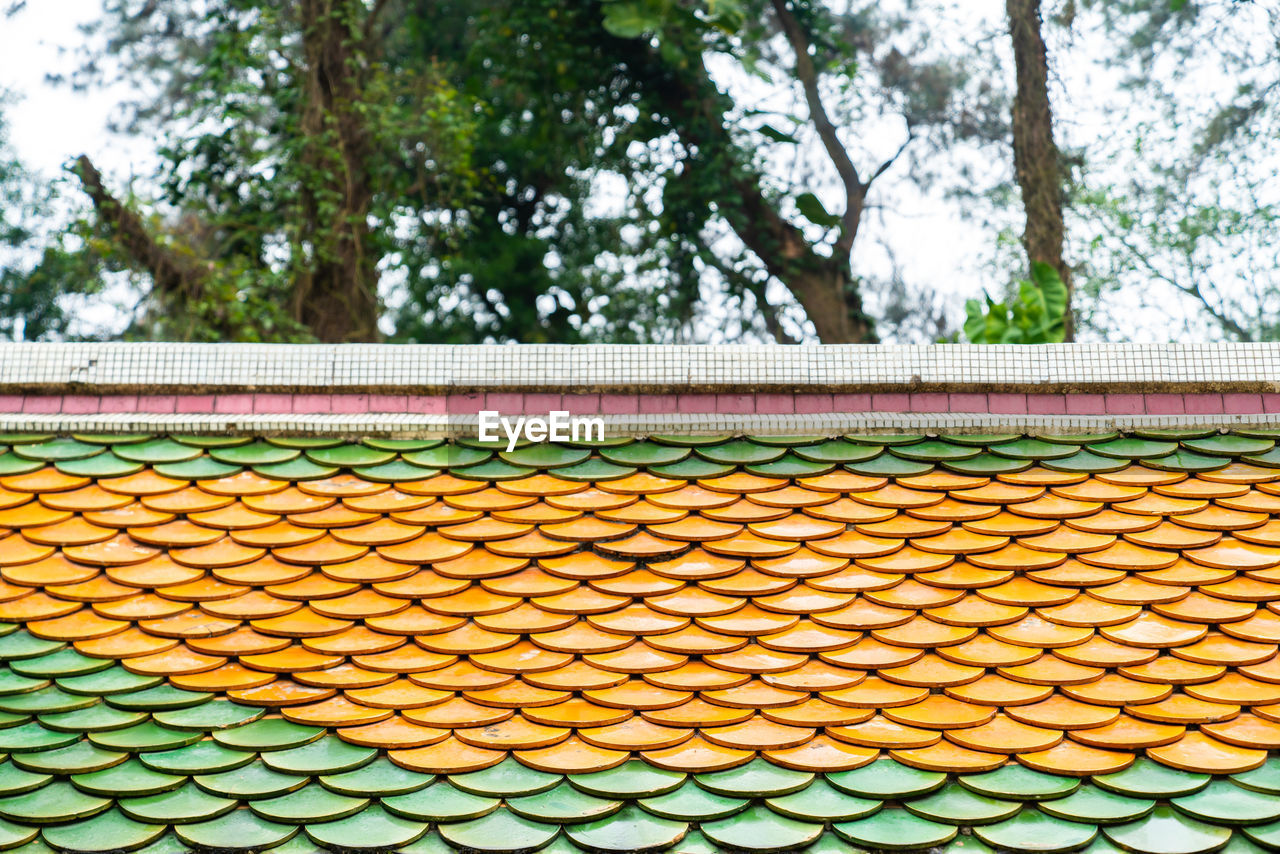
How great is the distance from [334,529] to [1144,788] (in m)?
2.16

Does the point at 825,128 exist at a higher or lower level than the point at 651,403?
higher

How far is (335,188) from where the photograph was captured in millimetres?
10328

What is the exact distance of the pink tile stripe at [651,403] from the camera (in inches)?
124

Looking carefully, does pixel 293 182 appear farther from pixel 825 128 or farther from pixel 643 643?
pixel 643 643

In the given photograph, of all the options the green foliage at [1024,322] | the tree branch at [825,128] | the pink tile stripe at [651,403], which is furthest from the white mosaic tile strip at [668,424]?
the tree branch at [825,128]

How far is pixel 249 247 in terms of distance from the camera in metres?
10.4

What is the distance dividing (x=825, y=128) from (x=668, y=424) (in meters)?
10.6

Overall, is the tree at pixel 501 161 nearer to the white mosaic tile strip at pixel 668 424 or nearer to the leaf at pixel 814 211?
the leaf at pixel 814 211

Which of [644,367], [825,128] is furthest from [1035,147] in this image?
[644,367]

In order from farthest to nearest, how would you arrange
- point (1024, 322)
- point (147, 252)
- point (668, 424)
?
point (147, 252) < point (1024, 322) < point (668, 424)

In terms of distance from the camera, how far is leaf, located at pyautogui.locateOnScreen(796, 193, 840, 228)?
1167cm

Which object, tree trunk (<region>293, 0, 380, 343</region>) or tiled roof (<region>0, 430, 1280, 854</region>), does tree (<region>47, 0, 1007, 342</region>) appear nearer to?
tree trunk (<region>293, 0, 380, 343</region>)

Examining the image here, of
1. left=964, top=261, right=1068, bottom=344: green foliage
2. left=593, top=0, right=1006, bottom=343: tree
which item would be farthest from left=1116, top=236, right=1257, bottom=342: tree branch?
left=964, top=261, right=1068, bottom=344: green foliage

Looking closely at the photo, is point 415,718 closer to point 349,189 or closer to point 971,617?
point 971,617
